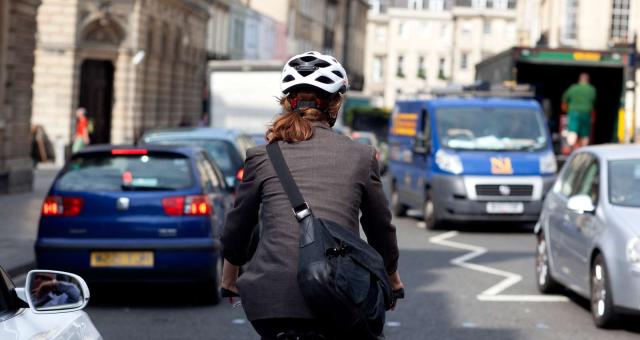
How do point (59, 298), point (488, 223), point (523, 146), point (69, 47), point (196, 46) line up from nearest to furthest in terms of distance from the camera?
point (59, 298), point (523, 146), point (488, 223), point (69, 47), point (196, 46)

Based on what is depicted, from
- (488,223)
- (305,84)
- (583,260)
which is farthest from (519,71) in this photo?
(305,84)

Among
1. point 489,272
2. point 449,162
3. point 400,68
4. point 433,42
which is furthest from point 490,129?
point 433,42

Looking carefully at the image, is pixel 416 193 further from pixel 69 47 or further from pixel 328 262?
pixel 69 47

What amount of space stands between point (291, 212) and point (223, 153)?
42.6 ft

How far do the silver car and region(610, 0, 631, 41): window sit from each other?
132 ft

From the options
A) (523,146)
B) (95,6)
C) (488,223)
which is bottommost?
(488,223)

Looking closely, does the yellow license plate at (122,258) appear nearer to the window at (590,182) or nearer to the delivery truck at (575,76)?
the window at (590,182)

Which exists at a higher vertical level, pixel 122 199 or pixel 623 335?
pixel 122 199

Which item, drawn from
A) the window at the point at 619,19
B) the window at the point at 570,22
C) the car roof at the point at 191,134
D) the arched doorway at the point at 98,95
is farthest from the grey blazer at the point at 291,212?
→ the window at the point at 570,22

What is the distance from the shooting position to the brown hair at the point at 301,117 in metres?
4.72

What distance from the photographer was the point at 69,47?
1665 inches

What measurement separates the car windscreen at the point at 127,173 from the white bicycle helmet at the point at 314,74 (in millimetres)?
6961

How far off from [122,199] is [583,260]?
12.7 ft

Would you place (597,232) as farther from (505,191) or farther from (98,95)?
(98,95)
